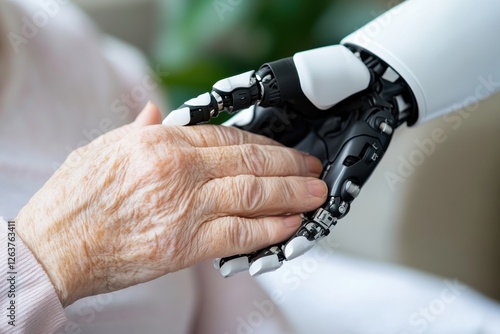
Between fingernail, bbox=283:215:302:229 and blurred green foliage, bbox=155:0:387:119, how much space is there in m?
0.53

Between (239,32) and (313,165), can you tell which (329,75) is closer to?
(313,165)

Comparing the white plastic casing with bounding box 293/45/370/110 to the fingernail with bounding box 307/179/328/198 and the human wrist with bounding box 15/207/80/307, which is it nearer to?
the fingernail with bounding box 307/179/328/198

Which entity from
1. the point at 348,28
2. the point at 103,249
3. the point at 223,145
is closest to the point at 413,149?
the point at 348,28

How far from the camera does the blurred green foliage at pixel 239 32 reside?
1001 millimetres

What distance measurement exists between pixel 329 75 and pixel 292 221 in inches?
5.9

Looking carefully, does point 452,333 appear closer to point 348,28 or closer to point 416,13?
point 416,13

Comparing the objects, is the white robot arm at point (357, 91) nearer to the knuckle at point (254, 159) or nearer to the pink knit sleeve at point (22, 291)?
the knuckle at point (254, 159)

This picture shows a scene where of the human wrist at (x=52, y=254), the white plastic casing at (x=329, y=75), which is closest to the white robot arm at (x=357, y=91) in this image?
the white plastic casing at (x=329, y=75)

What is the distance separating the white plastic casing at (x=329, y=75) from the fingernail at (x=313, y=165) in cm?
6

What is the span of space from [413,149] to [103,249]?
655 mm

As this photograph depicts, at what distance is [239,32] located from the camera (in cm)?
105

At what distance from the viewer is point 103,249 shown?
0.52 meters

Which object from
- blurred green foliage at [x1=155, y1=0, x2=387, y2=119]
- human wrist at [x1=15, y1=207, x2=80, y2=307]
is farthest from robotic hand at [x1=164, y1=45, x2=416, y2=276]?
blurred green foliage at [x1=155, y1=0, x2=387, y2=119]

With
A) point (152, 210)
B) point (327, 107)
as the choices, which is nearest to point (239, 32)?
point (327, 107)
